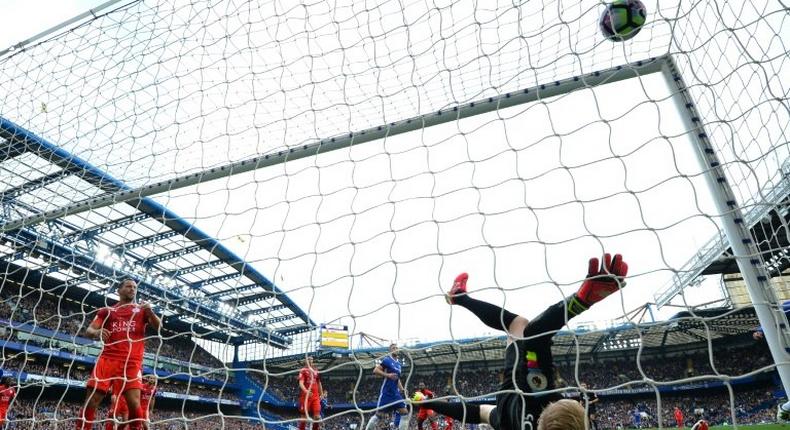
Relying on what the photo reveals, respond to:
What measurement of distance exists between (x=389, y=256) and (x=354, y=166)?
83 cm

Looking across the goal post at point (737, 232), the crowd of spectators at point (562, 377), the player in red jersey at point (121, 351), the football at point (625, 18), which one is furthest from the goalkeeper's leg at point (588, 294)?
the crowd of spectators at point (562, 377)

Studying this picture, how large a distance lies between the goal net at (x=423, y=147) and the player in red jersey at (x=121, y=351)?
0.62ft

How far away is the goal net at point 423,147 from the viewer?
8.17 ft

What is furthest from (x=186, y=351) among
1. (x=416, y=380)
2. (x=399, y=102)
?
(x=399, y=102)

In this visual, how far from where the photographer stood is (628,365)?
26.1m

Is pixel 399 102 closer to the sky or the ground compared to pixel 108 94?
closer to the ground

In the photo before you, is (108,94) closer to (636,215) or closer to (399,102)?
(399,102)

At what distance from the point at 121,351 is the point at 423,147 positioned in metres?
2.81

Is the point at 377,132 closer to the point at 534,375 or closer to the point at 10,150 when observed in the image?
the point at 534,375

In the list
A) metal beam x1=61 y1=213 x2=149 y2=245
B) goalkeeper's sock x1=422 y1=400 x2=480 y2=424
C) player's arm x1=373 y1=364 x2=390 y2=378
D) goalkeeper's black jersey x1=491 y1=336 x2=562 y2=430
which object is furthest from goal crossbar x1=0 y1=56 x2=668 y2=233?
player's arm x1=373 y1=364 x2=390 y2=378

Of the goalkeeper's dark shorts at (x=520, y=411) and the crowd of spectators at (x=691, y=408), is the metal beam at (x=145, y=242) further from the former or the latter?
the crowd of spectators at (x=691, y=408)

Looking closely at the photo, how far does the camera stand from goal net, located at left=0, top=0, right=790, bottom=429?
2.49 metres

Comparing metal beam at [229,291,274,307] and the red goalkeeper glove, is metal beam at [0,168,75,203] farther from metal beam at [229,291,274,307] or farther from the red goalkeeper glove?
the red goalkeeper glove

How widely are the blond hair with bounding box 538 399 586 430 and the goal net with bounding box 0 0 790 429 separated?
0.84 ft
